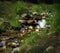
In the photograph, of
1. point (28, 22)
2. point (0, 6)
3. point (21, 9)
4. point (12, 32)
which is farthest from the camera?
point (0, 6)

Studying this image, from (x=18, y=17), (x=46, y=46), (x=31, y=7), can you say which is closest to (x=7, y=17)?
(x=18, y=17)

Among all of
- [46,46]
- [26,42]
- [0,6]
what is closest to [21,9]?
[0,6]

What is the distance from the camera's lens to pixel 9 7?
779 cm

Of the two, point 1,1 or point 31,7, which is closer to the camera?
point 31,7

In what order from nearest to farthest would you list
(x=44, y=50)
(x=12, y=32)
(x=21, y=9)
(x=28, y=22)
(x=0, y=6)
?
(x=44, y=50) < (x=12, y=32) < (x=28, y=22) < (x=21, y=9) < (x=0, y=6)

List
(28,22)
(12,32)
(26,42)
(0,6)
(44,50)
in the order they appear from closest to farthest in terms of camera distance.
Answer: (44,50) < (26,42) < (12,32) < (28,22) < (0,6)

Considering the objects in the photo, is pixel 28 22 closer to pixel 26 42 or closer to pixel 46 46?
pixel 26 42

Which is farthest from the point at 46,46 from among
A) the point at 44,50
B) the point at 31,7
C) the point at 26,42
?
the point at 31,7

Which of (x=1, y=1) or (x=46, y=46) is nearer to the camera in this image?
(x=46, y=46)

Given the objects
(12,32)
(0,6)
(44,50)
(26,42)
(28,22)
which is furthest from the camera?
(0,6)

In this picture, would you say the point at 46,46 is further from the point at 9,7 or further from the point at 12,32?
the point at 9,7

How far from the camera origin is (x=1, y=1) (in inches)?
328

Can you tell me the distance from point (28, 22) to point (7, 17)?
72cm

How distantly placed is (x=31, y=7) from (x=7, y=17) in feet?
2.85
